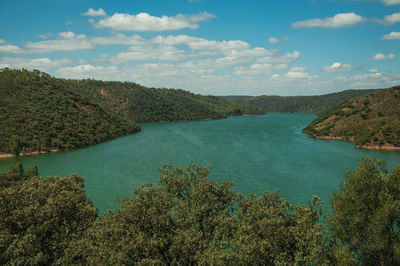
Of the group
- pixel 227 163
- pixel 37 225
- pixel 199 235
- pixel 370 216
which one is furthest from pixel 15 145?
pixel 370 216

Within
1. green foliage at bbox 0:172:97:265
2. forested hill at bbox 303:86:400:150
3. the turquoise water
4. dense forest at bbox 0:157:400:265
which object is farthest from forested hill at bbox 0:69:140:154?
forested hill at bbox 303:86:400:150

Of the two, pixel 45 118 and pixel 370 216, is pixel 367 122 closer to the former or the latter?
pixel 370 216

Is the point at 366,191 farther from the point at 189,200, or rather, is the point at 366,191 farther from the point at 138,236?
the point at 138,236

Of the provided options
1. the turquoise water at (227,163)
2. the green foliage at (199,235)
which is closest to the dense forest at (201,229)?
the green foliage at (199,235)

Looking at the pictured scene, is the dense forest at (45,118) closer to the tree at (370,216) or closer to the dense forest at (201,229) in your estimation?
the dense forest at (201,229)

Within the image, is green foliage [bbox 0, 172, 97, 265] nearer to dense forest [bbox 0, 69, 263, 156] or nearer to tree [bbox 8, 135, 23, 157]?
tree [bbox 8, 135, 23, 157]

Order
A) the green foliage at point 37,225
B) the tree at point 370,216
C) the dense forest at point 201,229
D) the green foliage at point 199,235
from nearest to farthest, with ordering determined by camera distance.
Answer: the green foliage at point 199,235, the dense forest at point 201,229, the green foliage at point 37,225, the tree at point 370,216
